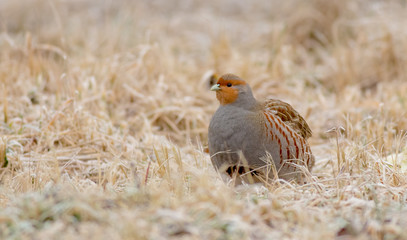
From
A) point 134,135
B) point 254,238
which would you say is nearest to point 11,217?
point 254,238

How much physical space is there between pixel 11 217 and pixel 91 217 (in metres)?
0.33

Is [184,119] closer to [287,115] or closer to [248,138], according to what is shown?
[287,115]

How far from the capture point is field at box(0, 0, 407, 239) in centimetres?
244

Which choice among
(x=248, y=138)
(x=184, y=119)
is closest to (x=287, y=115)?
(x=248, y=138)

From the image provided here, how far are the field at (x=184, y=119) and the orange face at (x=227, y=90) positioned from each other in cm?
35

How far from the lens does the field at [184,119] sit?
2443mm

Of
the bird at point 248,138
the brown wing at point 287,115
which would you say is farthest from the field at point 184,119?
the brown wing at point 287,115

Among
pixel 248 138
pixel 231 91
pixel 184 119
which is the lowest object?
pixel 184 119

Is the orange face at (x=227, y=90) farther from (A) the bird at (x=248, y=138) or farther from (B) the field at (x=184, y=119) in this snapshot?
(B) the field at (x=184, y=119)

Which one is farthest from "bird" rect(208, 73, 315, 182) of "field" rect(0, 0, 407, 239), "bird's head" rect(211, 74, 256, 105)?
"field" rect(0, 0, 407, 239)

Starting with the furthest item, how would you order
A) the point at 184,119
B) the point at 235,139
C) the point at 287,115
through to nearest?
1. the point at 184,119
2. the point at 287,115
3. the point at 235,139

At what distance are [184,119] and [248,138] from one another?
199 cm

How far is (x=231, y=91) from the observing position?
3572 mm

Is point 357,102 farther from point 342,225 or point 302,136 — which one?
point 342,225
